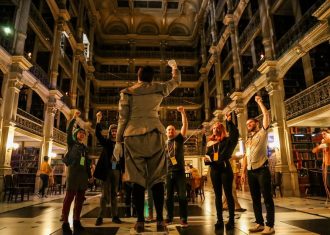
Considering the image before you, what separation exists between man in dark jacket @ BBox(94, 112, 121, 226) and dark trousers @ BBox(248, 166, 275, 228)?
206 centimetres

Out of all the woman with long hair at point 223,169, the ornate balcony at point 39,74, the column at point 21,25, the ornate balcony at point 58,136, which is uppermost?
the column at point 21,25

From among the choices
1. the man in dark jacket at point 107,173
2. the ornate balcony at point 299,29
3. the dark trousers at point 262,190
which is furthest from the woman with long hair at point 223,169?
the ornate balcony at point 299,29

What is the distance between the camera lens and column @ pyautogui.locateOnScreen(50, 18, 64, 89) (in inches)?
629

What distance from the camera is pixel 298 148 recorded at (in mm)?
12047

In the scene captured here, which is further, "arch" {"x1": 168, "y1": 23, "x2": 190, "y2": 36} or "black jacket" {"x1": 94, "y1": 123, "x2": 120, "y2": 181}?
A: "arch" {"x1": 168, "y1": 23, "x2": 190, "y2": 36}

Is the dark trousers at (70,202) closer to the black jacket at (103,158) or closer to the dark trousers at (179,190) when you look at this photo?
the black jacket at (103,158)

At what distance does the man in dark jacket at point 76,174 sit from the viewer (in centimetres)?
373

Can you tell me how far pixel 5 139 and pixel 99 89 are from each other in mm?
18522

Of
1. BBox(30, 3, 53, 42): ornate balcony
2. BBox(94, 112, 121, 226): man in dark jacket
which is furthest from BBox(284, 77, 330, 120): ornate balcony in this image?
BBox(30, 3, 53, 42): ornate balcony

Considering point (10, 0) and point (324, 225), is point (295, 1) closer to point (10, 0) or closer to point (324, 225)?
point (324, 225)

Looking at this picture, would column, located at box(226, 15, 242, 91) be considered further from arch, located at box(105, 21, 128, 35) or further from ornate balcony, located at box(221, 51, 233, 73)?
arch, located at box(105, 21, 128, 35)

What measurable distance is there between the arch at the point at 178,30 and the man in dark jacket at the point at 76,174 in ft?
90.9

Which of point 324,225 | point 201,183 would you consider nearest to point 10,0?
point 201,183

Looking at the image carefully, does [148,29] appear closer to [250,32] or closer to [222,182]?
[250,32]
